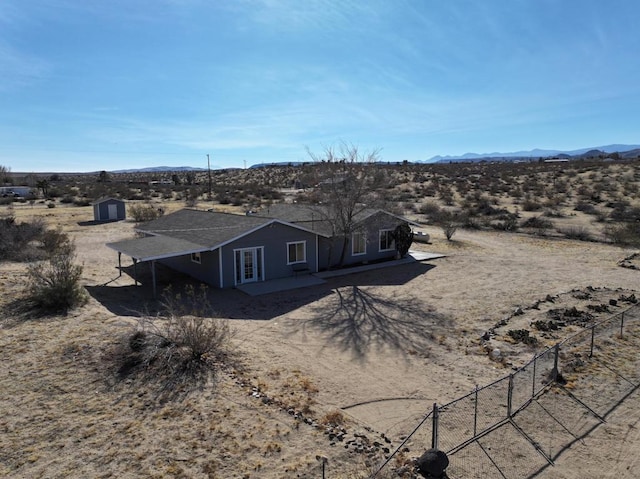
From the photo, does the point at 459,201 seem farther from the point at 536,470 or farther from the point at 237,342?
the point at 536,470

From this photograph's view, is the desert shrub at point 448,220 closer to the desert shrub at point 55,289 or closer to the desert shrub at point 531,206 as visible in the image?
the desert shrub at point 531,206

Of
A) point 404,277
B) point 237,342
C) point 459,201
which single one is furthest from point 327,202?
point 459,201

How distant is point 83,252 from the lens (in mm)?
26766

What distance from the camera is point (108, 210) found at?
42.2m

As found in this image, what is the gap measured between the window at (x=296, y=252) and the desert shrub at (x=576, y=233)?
21089 millimetres

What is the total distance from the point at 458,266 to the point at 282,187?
182 feet

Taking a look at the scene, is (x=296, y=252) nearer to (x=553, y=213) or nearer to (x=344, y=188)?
(x=344, y=188)

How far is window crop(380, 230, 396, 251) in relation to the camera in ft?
88.2

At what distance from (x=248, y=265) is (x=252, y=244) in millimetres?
989

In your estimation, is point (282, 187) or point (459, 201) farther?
point (282, 187)

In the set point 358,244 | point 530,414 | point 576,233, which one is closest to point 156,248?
point 358,244

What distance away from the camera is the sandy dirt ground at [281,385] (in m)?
7.96

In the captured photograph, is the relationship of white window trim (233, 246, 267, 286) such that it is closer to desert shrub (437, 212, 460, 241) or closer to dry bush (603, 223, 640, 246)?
desert shrub (437, 212, 460, 241)

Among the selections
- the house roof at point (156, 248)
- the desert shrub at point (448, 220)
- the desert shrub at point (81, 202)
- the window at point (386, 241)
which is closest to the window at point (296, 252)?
the house roof at point (156, 248)
